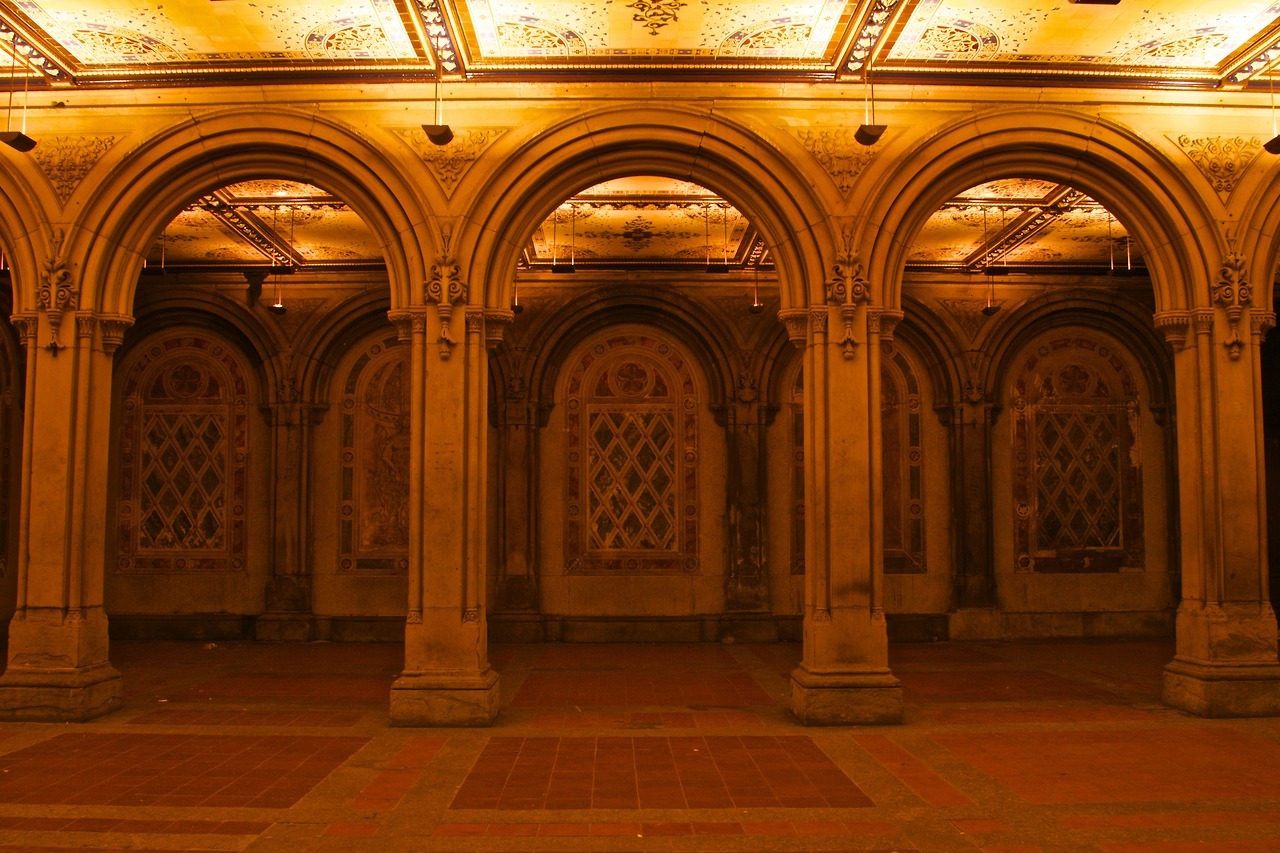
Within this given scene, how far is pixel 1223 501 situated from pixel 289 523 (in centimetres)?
1039

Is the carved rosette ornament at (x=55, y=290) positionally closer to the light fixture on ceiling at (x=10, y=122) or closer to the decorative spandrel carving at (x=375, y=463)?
the light fixture on ceiling at (x=10, y=122)

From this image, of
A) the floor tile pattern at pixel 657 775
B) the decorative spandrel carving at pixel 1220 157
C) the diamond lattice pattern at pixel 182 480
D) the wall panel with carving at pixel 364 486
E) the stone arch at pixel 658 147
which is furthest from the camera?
the diamond lattice pattern at pixel 182 480

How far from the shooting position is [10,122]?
8703 mm

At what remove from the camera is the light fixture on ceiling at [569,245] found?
36.8ft

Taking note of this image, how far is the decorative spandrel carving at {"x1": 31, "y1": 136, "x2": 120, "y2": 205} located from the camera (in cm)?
865

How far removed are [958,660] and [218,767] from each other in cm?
776

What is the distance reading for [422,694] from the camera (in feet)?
26.3

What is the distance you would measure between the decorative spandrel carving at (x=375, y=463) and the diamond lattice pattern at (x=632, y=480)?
2470mm

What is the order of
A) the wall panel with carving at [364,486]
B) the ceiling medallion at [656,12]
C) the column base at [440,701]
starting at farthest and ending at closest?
1. the wall panel with carving at [364,486]
2. the column base at [440,701]
3. the ceiling medallion at [656,12]

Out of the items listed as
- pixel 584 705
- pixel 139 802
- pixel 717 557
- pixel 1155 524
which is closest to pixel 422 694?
pixel 584 705

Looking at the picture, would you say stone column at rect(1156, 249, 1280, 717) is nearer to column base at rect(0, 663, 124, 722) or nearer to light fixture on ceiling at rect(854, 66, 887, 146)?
light fixture on ceiling at rect(854, 66, 887, 146)

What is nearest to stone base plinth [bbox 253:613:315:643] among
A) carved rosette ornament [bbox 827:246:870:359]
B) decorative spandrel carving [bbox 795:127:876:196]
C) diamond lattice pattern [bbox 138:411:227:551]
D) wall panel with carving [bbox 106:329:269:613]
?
wall panel with carving [bbox 106:329:269:613]

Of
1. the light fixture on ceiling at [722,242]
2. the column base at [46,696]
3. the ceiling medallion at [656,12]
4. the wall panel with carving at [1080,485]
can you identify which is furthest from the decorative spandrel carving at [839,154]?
the column base at [46,696]

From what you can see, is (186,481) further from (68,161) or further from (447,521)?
(447,521)
